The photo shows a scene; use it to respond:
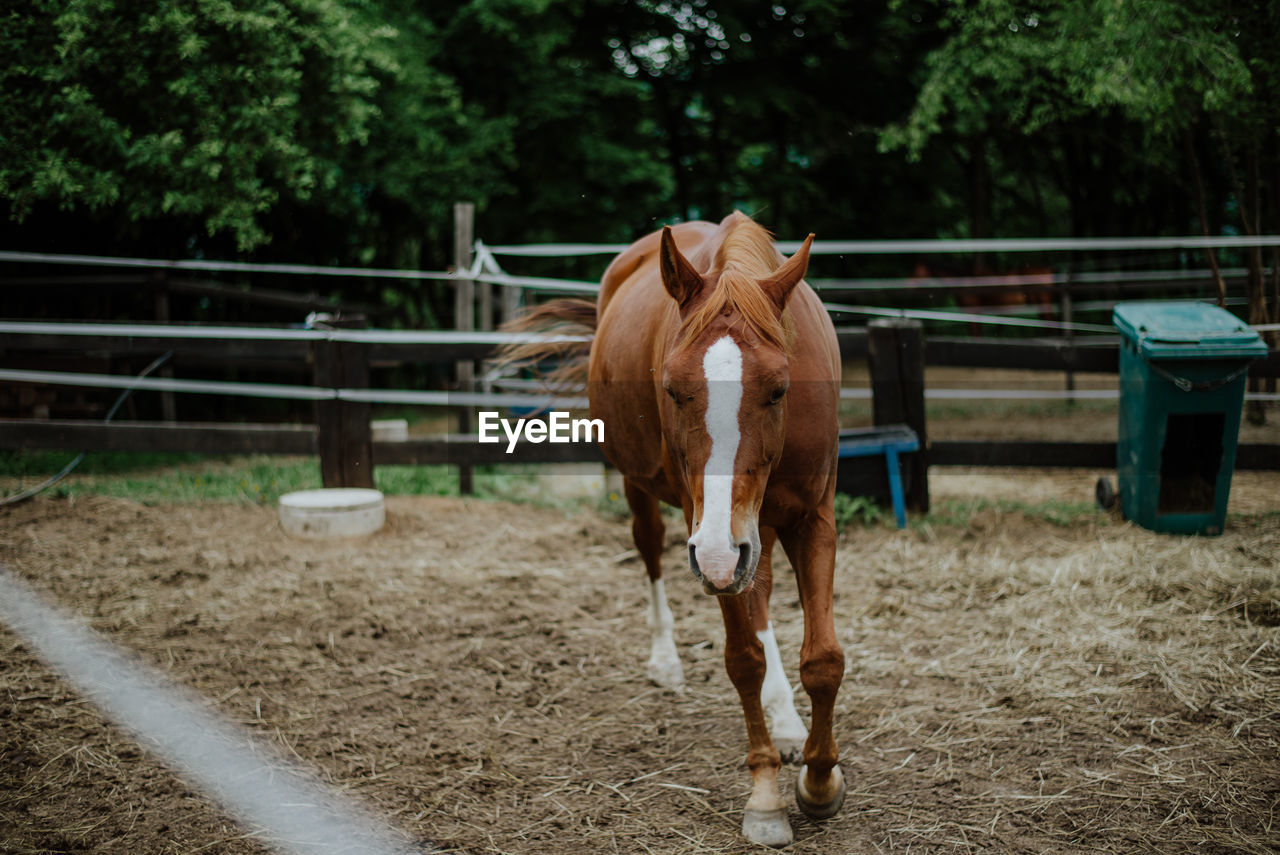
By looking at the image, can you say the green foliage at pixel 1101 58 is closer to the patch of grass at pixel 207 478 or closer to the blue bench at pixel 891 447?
the blue bench at pixel 891 447

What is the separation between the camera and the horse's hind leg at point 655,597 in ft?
10.8

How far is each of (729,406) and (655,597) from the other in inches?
68.6

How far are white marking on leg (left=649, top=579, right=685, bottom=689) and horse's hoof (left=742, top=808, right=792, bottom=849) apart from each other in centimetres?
95

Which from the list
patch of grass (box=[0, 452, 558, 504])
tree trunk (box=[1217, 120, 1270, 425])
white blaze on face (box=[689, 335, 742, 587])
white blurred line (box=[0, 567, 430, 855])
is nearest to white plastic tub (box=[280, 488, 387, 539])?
patch of grass (box=[0, 452, 558, 504])

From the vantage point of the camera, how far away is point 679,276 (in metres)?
2.07

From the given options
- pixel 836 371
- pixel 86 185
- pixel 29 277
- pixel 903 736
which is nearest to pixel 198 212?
pixel 86 185

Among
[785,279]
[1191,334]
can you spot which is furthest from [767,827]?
[1191,334]

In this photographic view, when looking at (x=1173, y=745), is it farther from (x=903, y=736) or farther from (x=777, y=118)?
(x=777, y=118)

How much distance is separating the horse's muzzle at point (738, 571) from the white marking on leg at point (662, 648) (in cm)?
153

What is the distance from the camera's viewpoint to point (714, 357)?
1.92 metres

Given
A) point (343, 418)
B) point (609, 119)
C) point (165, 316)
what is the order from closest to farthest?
point (343, 418) → point (165, 316) → point (609, 119)

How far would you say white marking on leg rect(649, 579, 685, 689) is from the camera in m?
3.26

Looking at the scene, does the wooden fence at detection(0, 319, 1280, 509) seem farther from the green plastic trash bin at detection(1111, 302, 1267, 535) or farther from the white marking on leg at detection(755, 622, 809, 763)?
the white marking on leg at detection(755, 622, 809, 763)

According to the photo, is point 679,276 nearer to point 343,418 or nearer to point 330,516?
point 330,516
